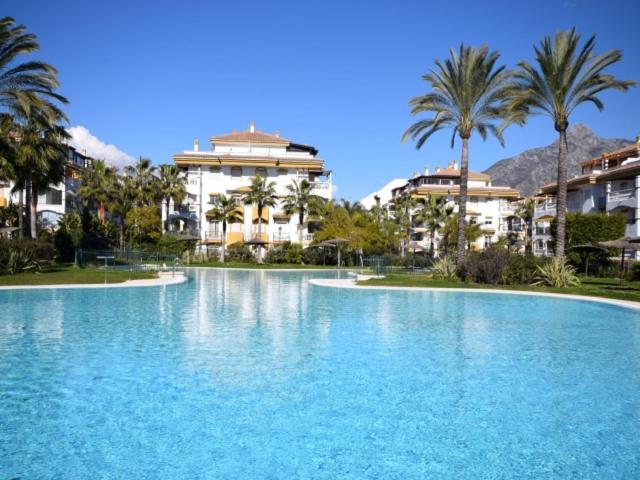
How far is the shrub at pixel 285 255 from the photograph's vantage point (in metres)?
50.3

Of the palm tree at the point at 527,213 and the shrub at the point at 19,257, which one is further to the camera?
the palm tree at the point at 527,213

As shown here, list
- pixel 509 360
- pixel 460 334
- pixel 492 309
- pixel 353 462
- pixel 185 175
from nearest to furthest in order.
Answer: pixel 353 462, pixel 509 360, pixel 460 334, pixel 492 309, pixel 185 175

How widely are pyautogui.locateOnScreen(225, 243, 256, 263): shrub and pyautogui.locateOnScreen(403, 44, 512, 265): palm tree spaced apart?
2513 cm

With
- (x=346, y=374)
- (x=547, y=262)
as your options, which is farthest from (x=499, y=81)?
(x=346, y=374)

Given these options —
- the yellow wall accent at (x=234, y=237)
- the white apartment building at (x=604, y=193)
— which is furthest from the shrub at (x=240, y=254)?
the white apartment building at (x=604, y=193)

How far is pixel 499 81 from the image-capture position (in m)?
29.3

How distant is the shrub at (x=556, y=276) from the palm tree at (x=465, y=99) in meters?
4.43

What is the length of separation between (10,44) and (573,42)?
91.0ft

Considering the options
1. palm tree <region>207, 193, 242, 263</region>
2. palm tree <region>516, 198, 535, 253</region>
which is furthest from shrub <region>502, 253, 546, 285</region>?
palm tree <region>516, 198, 535, 253</region>

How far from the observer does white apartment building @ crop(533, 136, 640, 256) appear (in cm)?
4125

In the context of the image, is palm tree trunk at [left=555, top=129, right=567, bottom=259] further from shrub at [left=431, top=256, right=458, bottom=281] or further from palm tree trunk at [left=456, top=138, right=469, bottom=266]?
shrub at [left=431, top=256, right=458, bottom=281]

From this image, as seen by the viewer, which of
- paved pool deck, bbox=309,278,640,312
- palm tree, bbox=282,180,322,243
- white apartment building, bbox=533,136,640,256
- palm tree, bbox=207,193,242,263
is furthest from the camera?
palm tree, bbox=282,180,322,243

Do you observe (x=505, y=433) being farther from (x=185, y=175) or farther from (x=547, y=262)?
(x=185, y=175)

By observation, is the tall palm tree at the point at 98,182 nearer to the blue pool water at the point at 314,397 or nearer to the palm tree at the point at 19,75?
the palm tree at the point at 19,75
